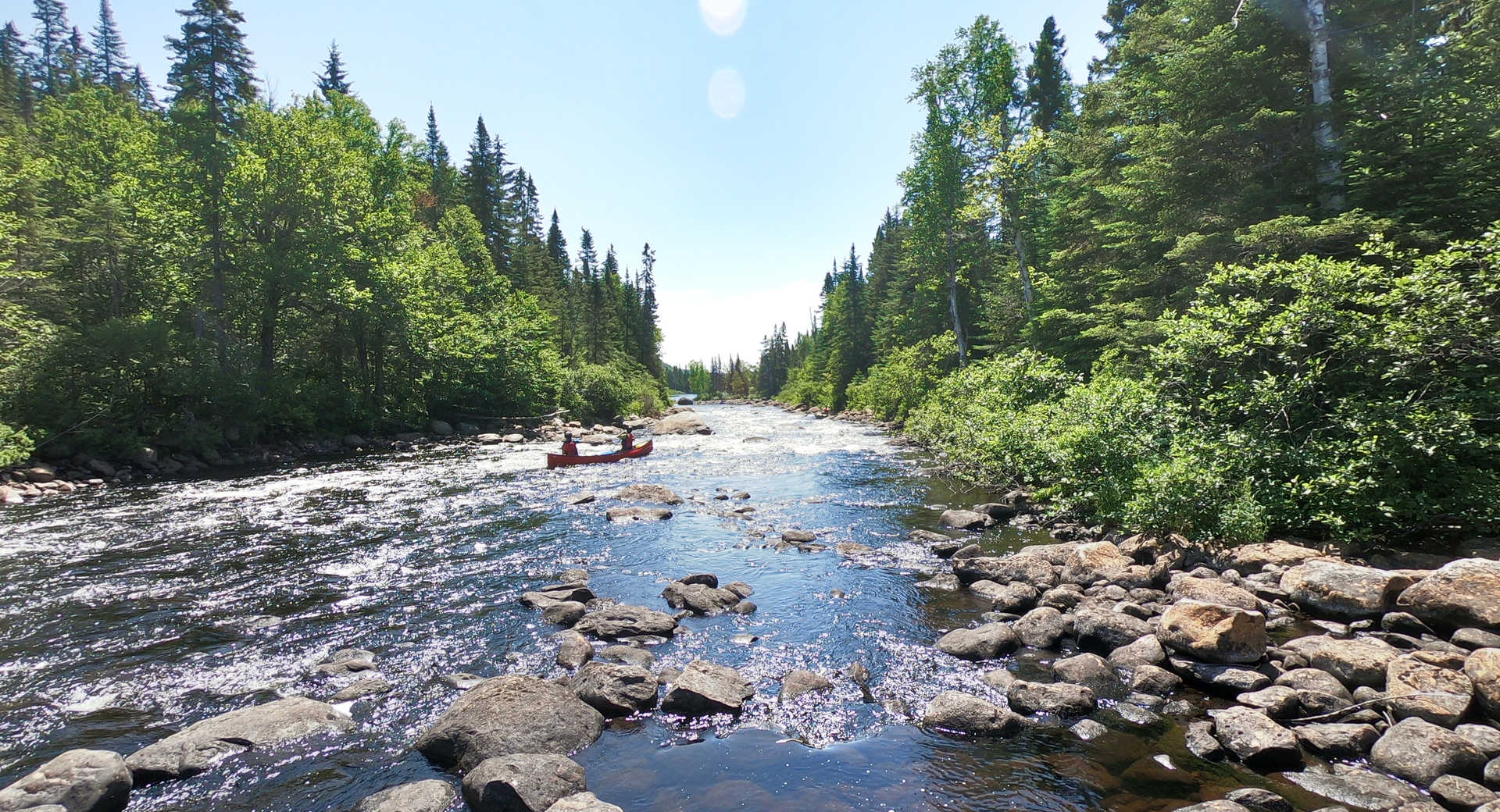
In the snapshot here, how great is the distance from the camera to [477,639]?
321 inches

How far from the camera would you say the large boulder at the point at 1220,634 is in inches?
248

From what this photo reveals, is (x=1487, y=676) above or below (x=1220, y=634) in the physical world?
above

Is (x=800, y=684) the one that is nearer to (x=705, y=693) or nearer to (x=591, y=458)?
(x=705, y=693)

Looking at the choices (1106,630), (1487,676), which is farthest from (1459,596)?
(1106,630)

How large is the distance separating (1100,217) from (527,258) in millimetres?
51012

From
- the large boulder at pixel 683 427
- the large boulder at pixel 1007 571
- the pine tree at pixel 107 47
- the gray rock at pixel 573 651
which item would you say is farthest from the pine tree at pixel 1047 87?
the pine tree at pixel 107 47

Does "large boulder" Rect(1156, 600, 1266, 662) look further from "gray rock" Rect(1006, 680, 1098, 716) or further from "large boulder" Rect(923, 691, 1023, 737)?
"large boulder" Rect(923, 691, 1023, 737)

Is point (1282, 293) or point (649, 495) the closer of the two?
point (1282, 293)

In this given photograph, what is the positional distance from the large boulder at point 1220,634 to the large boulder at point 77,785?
1020 centimetres

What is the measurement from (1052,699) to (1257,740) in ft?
5.25

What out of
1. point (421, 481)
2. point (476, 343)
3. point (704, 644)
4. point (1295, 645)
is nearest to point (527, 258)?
point (476, 343)

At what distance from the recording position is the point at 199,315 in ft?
86.1

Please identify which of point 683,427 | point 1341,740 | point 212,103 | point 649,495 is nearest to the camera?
point 1341,740

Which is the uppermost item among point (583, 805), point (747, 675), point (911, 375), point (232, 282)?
point (232, 282)
